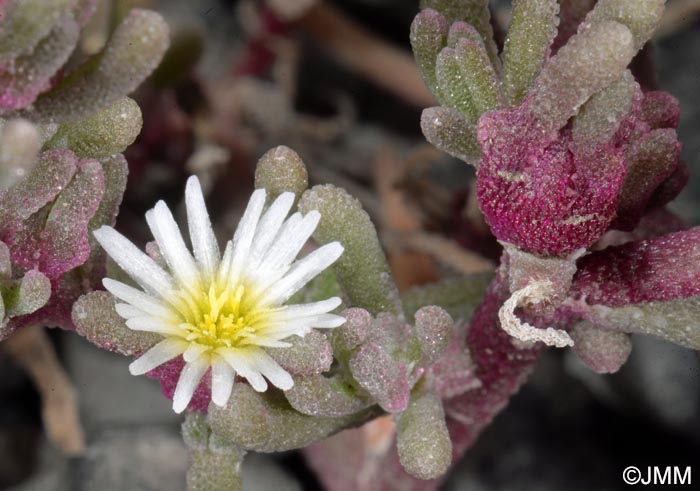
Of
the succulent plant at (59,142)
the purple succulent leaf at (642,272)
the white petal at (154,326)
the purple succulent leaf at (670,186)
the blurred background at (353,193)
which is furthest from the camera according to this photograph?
the blurred background at (353,193)

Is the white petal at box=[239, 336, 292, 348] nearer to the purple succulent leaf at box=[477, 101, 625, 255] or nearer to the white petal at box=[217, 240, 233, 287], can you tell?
the white petal at box=[217, 240, 233, 287]

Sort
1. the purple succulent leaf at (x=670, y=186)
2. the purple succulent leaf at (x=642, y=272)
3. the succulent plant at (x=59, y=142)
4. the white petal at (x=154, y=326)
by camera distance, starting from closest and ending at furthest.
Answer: the succulent plant at (x=59, y=142), the white petal at (x=154, y=326), the purple succulent leaf at (x=642, y=272), the purple succulent leaf at (x=670, y=186)

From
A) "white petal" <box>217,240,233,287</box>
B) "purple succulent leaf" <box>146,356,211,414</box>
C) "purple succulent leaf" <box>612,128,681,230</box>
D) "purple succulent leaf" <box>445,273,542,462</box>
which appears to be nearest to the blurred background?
"purple succulent leaf" <box>445,273,542,462</box>

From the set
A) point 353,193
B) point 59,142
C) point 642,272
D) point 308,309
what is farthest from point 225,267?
point 353,193

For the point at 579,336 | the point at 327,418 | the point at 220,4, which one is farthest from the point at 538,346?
the point at 220,4

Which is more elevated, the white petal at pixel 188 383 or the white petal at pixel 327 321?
the white petal at pixel 327 321

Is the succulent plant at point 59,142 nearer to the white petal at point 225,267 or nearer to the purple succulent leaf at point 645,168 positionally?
the white petal at point 225,267

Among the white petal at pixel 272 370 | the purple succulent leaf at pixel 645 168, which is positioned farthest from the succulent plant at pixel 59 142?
the purple succulent leaf at pixel 645 168
